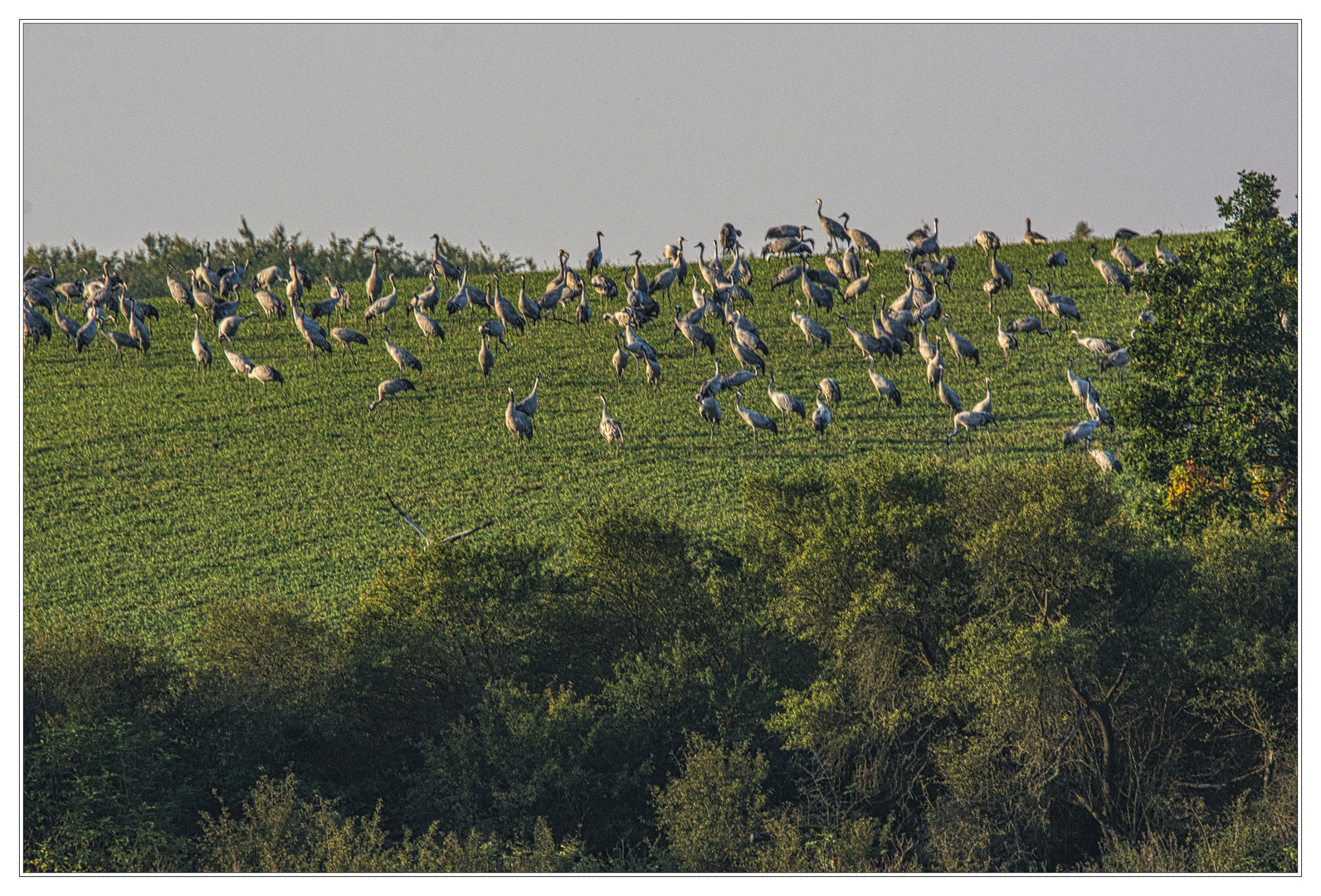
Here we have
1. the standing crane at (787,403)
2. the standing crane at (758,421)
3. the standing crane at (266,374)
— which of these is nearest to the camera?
the standing crane at (758,421)

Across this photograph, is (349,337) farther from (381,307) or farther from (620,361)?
(620,361)

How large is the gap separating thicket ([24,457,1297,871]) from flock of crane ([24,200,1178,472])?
15347mm

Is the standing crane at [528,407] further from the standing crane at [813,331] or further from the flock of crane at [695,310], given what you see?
the standing crane at [813,331]

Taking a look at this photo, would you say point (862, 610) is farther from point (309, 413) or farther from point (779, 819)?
point (309, 413)

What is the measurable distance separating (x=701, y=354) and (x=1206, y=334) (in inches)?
963

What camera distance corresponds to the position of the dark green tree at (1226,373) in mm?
25609

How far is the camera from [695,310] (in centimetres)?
5028

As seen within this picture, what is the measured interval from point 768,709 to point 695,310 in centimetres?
2620

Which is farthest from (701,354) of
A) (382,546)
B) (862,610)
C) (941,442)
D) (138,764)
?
(138,764)

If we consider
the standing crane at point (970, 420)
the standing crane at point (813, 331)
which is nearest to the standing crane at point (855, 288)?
the standing crane at point (813, 331)

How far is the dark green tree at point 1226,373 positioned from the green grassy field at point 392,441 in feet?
33.6

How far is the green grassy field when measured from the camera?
36.9 metres

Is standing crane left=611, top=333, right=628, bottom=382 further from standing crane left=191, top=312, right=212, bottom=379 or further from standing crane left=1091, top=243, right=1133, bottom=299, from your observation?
standing crane left=1091, top=243, right=1133, bottom=299

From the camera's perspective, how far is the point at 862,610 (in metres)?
24.4
